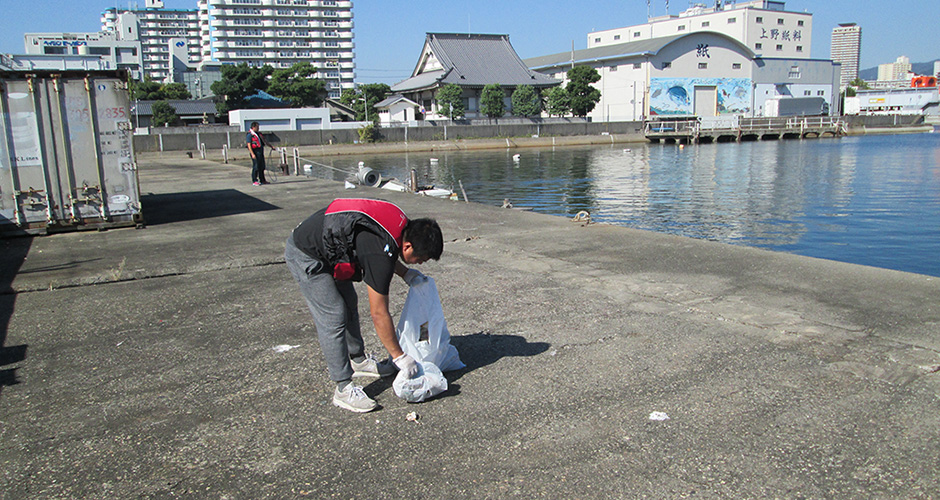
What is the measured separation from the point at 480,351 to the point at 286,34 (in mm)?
132294

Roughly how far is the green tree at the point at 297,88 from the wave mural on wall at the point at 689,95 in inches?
1585

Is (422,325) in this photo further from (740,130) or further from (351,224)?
(740,130)

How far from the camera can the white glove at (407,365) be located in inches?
135

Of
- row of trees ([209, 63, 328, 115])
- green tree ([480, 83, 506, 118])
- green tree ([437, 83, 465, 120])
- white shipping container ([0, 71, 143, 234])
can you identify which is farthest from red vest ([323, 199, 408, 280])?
row of trees ([209, 63, 328, 115])

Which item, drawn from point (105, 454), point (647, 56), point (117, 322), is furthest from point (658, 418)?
point (647, 56)

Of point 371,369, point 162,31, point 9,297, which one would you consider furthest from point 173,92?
point 162,31

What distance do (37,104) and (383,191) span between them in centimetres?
825

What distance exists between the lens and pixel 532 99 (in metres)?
62.0

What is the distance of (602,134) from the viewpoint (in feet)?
197

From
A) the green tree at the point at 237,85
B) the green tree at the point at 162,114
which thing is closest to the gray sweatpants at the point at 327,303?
the green tree at the point at 162,114

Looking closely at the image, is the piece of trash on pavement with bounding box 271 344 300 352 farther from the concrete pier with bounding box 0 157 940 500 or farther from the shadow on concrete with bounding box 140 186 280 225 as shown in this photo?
the shadow on concrete with bounding box 140 186 280 225

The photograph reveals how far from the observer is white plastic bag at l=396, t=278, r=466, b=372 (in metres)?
3.69

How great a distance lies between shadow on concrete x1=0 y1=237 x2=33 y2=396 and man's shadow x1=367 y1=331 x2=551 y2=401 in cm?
232

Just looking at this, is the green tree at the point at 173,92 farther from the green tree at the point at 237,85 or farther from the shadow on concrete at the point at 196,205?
the shadow on concrete at the point at 196,205
